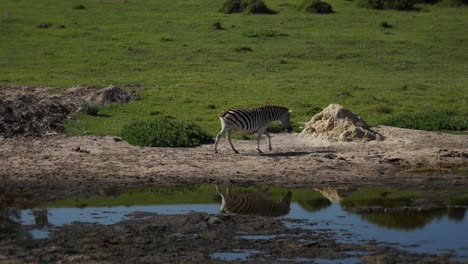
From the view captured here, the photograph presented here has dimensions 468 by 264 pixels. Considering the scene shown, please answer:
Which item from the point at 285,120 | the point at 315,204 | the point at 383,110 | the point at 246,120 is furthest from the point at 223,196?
the point at 383,110

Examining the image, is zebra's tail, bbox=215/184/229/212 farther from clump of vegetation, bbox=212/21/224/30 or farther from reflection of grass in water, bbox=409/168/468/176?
clump of vegetation, bbox=212/21/224/30

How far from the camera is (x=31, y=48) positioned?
3897cm

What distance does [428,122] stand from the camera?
81.4 ft

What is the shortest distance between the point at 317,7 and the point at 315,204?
102 feet


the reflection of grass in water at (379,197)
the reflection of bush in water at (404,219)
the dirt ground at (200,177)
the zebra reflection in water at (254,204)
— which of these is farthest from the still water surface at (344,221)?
the dirt ground at (200,177)

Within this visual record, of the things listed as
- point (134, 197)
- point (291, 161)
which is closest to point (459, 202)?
point (291, 161)

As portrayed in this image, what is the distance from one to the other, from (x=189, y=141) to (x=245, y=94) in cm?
747

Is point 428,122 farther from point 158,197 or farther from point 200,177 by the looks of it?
point 158,197

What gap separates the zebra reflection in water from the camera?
16156 millimetres

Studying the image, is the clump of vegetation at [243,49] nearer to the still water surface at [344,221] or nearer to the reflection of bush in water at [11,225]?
the still water surface at [344,221]

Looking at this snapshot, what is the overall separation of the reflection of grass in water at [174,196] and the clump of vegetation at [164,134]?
3735 millimetres

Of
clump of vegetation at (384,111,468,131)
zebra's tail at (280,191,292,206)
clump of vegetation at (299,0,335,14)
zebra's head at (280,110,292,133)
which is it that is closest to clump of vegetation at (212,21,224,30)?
clump of vegetation at (299,0,335,14)

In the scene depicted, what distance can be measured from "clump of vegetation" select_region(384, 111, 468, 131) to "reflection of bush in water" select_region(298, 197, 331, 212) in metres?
8.17

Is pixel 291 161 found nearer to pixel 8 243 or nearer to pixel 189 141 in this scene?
pixel 189 141
